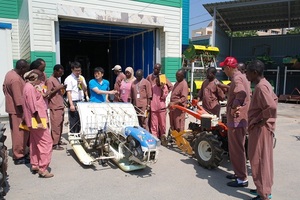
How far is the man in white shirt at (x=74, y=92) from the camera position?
5.70 metres

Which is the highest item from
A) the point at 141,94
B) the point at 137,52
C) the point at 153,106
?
the point at 137,52

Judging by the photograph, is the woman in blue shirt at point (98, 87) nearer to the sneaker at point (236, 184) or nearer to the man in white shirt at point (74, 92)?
the man in white shirt at point (74, 92)

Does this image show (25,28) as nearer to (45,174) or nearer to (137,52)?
(137,52)

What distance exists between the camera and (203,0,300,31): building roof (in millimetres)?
15562

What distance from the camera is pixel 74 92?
585cm

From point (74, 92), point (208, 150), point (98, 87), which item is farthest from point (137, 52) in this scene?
point (208, 150)

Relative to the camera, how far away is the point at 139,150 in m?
4.12

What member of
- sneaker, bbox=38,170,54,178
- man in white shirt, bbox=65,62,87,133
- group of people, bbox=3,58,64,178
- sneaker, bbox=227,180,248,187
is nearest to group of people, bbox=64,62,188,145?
man in white shirt, bbox=65,62,87,133

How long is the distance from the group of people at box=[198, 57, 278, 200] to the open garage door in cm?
774

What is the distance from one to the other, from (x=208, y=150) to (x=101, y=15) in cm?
666

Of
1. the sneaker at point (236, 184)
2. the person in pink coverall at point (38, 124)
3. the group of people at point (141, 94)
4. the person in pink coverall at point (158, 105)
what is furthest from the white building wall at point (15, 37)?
the sneaker at point (236, 184)

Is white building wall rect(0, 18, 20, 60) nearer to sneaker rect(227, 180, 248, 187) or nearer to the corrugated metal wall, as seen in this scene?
the corrugated metal wall

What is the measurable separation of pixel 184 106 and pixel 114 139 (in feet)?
6.12

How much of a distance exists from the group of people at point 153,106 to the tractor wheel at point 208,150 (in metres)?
0.36
